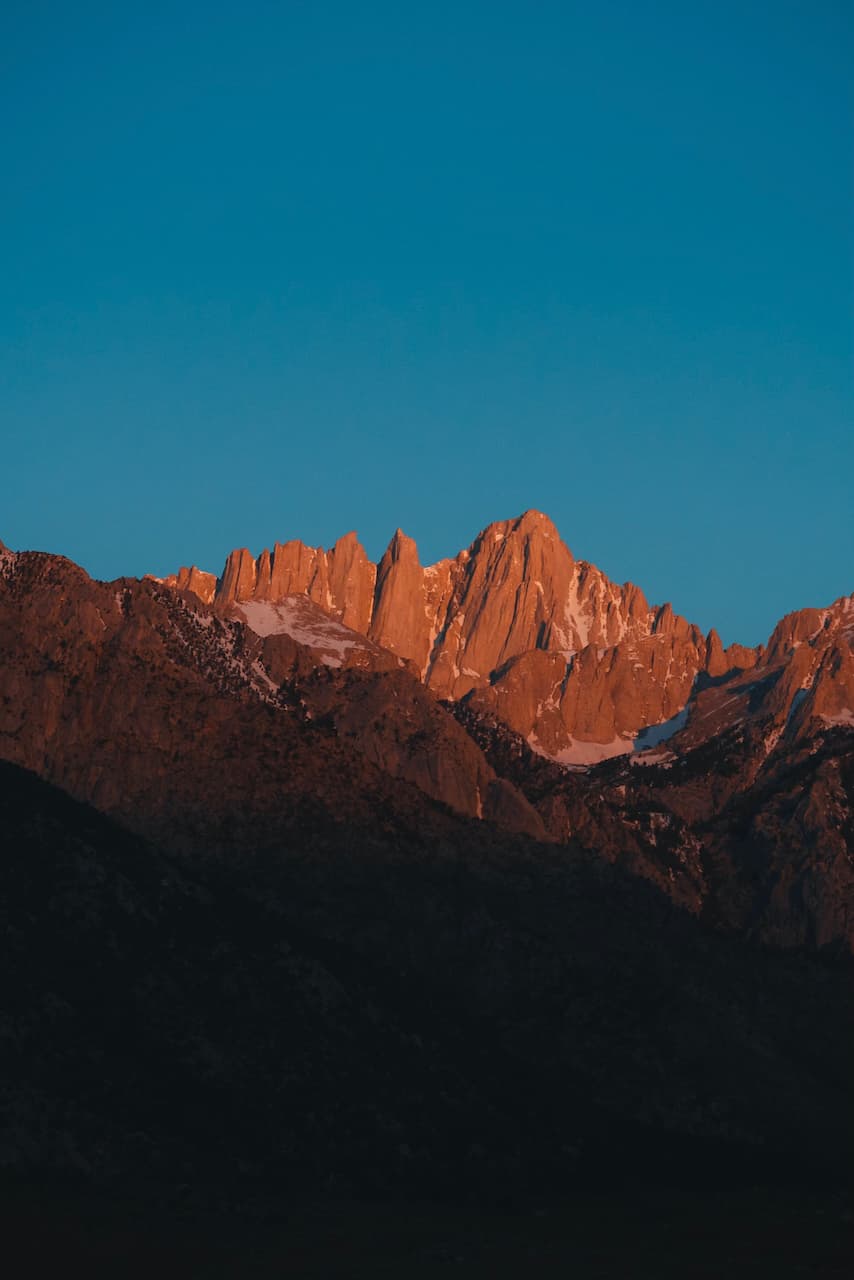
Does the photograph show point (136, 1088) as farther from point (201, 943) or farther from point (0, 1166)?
point (201, 943)

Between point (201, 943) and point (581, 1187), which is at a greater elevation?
point (201, 943)

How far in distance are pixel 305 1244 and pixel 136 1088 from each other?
77.1 feet

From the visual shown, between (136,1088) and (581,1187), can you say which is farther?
(581,1187)

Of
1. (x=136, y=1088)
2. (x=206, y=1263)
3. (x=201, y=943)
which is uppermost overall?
(x=201, y=943)

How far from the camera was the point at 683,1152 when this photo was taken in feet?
567

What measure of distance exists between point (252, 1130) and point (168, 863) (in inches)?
1978

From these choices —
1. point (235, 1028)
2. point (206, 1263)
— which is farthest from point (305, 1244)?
point (235, 1028)

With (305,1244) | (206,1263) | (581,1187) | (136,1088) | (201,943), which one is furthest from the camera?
(201,943)

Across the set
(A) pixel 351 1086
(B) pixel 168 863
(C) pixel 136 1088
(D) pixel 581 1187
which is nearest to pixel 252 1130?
(C) pixel 136 1088

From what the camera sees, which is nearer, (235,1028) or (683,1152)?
(235,1028)

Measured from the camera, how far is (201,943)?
159125 millimetres

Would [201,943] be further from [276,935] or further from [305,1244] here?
[305,1244]

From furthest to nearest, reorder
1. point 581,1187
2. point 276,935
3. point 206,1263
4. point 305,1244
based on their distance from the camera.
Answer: point 276,935, point 581,1187, point 305,1244, point 206,1263

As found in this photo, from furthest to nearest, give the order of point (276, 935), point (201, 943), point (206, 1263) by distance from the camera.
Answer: point (276, 935) → point (201, 943) → point (206, 1263)
